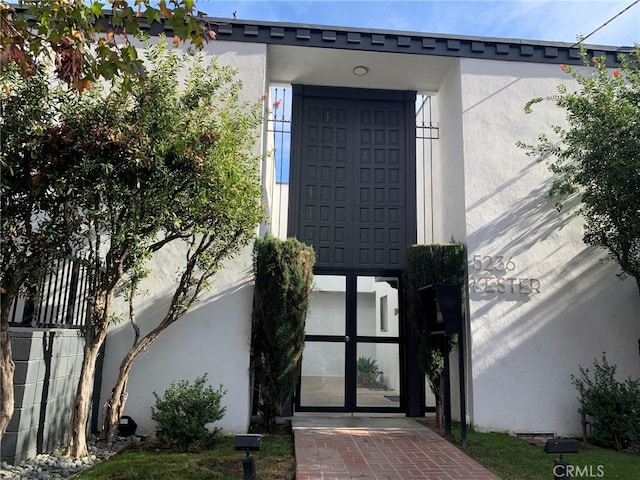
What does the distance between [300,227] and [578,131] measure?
445 centimetres

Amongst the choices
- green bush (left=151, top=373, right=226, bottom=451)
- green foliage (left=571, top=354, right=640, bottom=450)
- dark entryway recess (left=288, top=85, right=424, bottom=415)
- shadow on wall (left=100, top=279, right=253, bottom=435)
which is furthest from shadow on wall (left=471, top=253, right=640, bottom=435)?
green bush (left=151, top=373, right=226, bottom=451)

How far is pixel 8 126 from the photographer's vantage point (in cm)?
433

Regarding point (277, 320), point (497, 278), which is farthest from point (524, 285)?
point (277, 320)

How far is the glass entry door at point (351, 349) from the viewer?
323 inches

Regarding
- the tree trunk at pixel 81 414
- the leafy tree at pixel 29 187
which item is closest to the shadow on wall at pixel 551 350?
the tree trunk at pixel 81 414

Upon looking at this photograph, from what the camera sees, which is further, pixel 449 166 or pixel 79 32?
pixel 449 166

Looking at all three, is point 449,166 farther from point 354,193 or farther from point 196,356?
point 196,356

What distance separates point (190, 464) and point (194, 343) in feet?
6.95

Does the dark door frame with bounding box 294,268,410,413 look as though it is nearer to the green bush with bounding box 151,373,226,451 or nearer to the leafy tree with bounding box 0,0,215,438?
the green bush with bounding box 151,373,226,451

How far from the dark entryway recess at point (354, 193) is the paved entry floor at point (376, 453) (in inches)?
48.4

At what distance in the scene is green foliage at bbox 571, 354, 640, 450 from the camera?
6539 millimetres

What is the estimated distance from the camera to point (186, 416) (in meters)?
5.92

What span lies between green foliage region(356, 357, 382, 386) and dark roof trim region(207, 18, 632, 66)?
16.8ft

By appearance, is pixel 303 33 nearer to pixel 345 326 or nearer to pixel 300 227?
pixel 300 227
